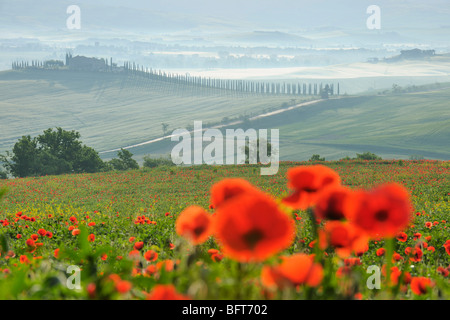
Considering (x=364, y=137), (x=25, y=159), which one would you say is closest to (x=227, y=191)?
(x=25, y=159)

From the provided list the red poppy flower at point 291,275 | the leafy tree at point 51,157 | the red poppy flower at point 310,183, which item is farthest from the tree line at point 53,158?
the red poppy flower at point 291,275

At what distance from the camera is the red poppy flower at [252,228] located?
1444 mm

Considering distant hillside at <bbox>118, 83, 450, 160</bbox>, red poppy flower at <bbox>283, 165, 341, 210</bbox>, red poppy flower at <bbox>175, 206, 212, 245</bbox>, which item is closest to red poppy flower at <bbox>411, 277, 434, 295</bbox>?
red poppy flower at <bbox>283, 165, 341, 210</bbox>

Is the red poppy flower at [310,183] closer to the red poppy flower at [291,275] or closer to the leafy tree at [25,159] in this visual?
the red poppy flower at [291,275]

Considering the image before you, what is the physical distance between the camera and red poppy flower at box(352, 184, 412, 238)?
1584 millimetres

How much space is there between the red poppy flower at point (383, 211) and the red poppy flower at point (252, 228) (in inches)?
12.0

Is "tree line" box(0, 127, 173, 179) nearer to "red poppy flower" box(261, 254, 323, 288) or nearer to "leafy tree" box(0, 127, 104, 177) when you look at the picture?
"leafy tree" box(0, 127, 104, 177)

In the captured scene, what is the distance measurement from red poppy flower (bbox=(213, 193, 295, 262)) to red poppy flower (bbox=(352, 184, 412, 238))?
1.00 feet

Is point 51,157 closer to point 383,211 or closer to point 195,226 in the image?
Result: point 195,226

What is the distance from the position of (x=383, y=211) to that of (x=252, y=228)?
0.47m

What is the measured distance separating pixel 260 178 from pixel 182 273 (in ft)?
93.7
